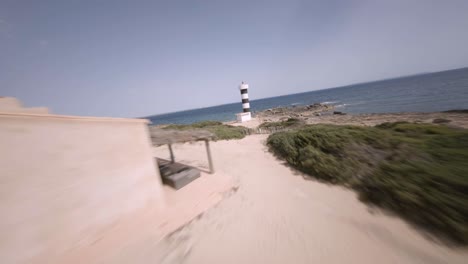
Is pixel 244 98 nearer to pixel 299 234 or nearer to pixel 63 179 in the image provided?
pixel 299 234

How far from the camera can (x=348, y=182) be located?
4906 mm

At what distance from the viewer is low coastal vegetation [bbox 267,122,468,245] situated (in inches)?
125

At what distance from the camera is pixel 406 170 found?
3.99 metres

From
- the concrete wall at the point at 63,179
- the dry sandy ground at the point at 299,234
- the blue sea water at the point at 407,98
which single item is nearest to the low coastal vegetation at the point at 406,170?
the dry sandy ground at the point at 299,234

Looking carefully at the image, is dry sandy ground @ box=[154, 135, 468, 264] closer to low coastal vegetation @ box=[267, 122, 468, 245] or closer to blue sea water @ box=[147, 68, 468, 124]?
low coastal vegetation @ box=[267, 122, 468, 245]

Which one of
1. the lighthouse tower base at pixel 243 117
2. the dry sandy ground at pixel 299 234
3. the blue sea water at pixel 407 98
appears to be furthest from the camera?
the lighthouse tower base at pixel 243 117

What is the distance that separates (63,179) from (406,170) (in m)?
7.26

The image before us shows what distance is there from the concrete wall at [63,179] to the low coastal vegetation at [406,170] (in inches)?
225

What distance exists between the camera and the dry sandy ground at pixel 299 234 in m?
2.93

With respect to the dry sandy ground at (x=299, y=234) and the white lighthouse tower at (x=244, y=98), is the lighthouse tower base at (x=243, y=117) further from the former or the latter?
the dry sandy ground at (x=299, y=234)

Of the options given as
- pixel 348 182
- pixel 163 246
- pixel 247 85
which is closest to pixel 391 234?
pixel 348 182

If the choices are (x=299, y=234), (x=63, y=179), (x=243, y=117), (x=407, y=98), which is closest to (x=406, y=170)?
(x=299, y=234)

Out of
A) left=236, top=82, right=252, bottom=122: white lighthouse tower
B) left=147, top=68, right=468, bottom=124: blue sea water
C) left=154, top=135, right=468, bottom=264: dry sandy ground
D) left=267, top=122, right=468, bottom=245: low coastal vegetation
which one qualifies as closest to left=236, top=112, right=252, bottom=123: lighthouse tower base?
left=236, top=82, right=252, bottom=122: white lighthouse tower

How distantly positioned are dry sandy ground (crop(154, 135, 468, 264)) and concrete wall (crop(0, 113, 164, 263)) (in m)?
1.39
